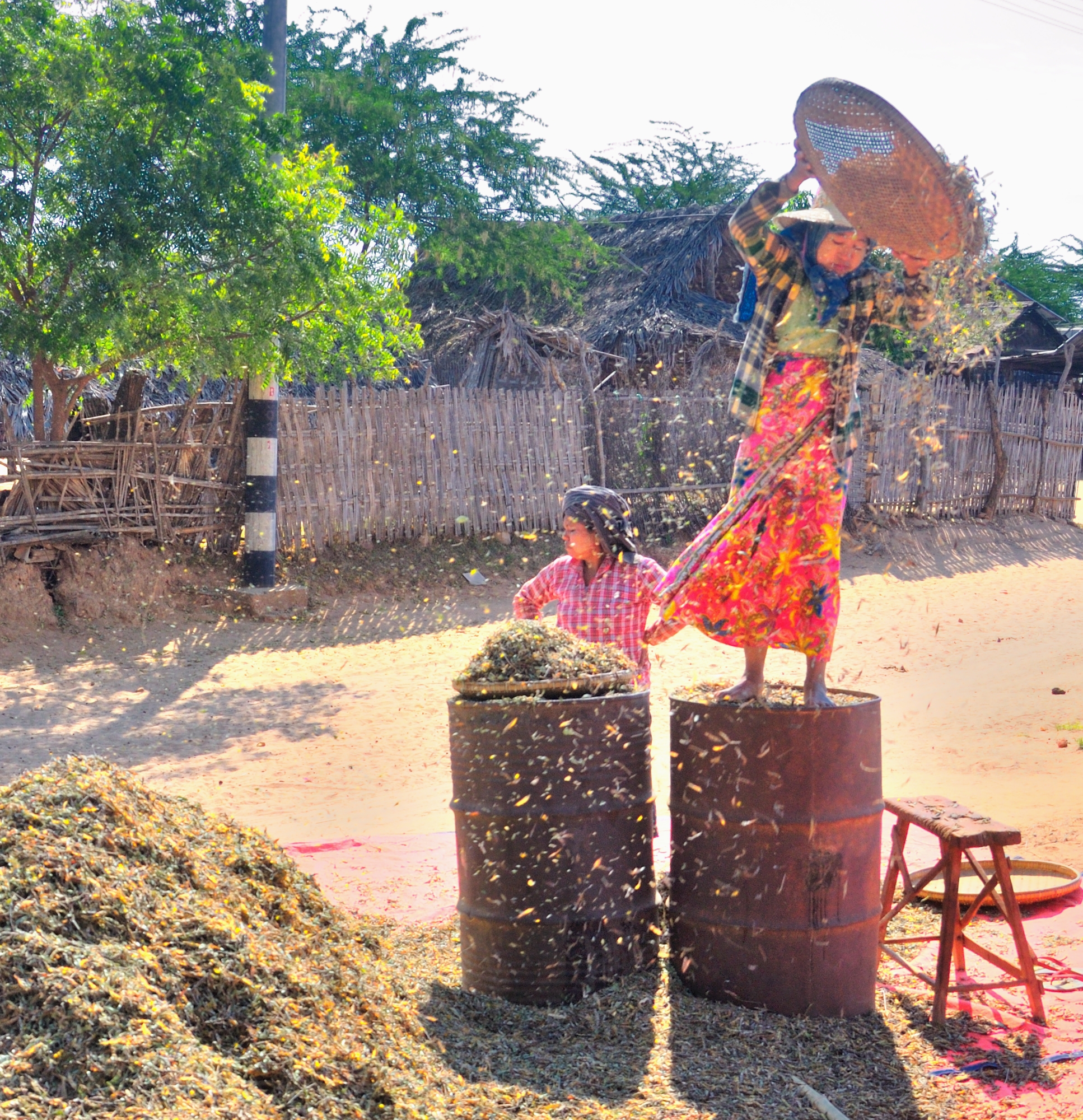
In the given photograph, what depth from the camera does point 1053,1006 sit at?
135 inches

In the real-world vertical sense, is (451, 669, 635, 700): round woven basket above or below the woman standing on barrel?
below

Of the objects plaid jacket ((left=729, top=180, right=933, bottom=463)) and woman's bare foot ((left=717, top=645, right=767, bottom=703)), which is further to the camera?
woman's bare foot ((left=717, top=645, right=767, bottom=703))

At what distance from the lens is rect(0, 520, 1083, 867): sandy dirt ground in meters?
5.97

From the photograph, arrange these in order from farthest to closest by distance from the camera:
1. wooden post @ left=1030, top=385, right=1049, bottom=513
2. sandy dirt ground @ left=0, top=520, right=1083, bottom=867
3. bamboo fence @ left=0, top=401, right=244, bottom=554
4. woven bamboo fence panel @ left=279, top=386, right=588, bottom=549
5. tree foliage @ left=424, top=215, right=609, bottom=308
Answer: wooden post @ left=1030, top=385, right=1049, bottom=513
tree foliage @ left=424, top=215, right=609, bottom=308
woven bamboo fence panel @ left=279, top=386, right=588, bottom=549
bamboo fence @ left=0, top=401, right=244, bottom=554
sandy dirt ground @ left=0, top=520, right=1083, bottom=867

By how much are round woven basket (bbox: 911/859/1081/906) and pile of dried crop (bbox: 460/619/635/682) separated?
1.57 meters

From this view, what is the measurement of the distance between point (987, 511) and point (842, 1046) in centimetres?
1417

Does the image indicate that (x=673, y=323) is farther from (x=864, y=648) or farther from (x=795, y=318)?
(x=795, y=318)

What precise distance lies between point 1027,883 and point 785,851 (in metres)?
1.78

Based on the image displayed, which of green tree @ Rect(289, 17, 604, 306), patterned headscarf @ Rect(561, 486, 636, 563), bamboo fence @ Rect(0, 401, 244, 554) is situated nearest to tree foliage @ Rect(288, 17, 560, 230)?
green tree @ Rect(289, 17, 604, 306)

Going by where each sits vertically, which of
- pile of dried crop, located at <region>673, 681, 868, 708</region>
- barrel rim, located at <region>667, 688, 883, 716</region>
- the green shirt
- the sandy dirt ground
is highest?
the green shirt

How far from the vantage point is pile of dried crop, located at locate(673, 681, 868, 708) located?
134 inches

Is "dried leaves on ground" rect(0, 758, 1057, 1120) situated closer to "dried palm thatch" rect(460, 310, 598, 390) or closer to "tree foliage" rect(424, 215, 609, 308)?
"dried palm thatch" rect(460, 310, 598, 390)

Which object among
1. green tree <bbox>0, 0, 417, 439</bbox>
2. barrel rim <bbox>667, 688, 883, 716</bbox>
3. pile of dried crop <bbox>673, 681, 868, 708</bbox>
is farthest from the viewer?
green tree <bbox>0, 0, 417, 439</bbox>

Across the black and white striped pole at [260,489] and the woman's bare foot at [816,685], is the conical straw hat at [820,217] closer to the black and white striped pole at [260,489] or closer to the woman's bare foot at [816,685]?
the woman's bare foot at [816,685]
